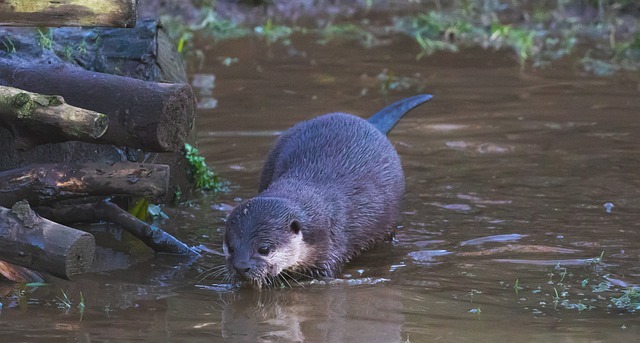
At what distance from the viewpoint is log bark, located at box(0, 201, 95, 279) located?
138 inches

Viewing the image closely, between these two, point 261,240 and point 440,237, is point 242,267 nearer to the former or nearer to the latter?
point 261,240

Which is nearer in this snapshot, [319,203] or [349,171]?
[319,203]

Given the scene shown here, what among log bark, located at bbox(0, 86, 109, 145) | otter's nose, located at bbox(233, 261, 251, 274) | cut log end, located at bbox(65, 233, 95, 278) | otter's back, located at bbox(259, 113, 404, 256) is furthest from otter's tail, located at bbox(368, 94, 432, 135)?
cut log end, located at bbox(65, 233, 95, 278)

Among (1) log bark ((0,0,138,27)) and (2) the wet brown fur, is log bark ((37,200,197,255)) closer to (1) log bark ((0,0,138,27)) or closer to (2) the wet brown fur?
(2) the wet brown fur

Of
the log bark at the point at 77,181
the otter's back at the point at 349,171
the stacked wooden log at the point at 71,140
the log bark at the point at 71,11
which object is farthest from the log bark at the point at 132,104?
the otter's back at the point at 349,171

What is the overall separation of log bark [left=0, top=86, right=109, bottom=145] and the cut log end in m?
0.40

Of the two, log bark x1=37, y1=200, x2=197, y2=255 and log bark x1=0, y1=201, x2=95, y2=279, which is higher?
log bark x1=0, y1=201, x2=95, y2=279

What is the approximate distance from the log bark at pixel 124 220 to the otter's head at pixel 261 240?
1.50ft

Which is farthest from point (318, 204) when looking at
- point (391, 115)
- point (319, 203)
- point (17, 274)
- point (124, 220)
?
point (17, 274)

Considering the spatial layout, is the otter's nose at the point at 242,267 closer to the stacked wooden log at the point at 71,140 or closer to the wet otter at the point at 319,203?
the wet otter at the point at 319,203

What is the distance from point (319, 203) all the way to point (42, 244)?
1270 mm

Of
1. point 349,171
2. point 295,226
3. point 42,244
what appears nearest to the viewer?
point 42,244

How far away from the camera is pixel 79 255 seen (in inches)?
139

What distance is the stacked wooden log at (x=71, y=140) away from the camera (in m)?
3.56
